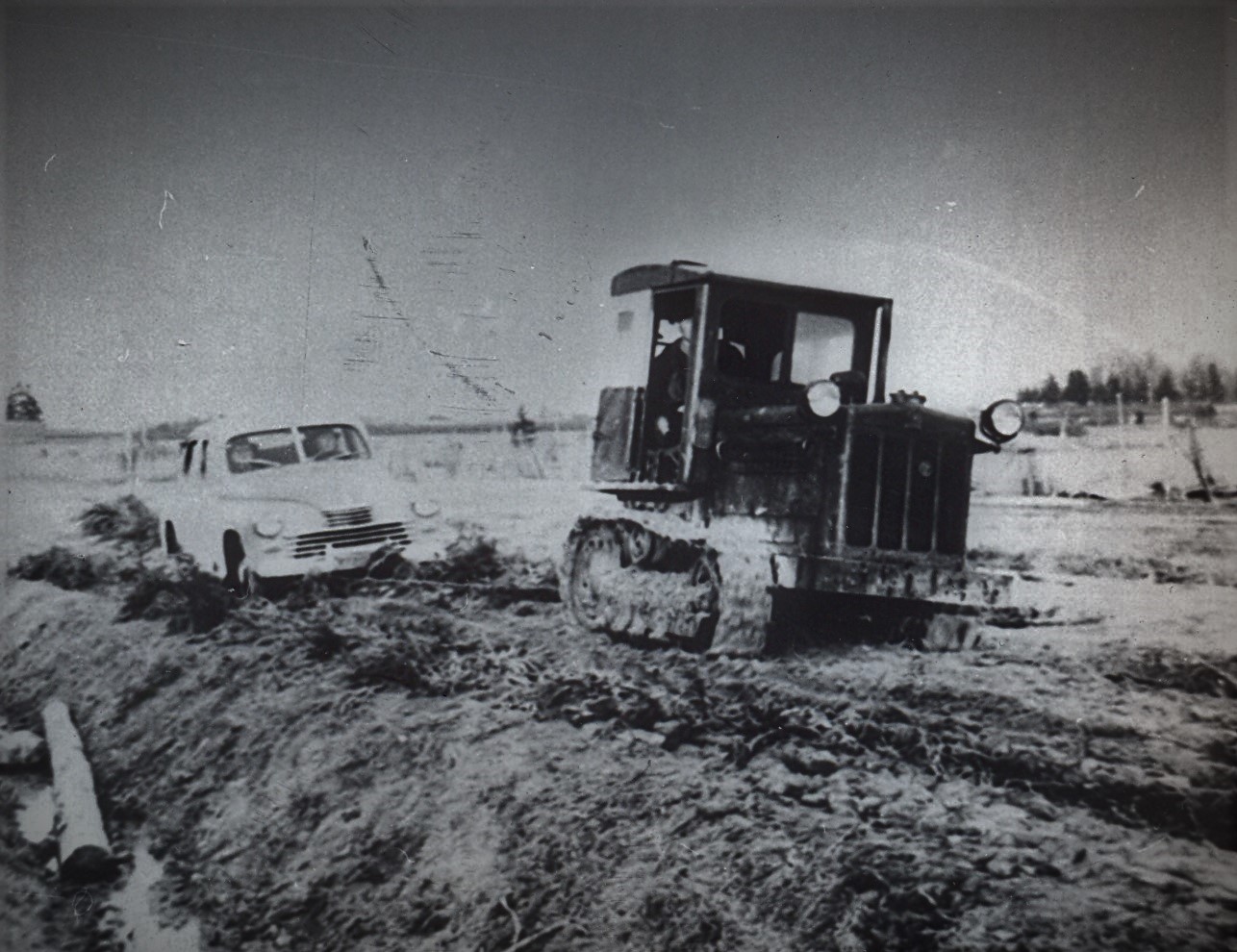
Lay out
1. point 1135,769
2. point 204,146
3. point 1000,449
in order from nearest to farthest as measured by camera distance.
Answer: point 1135,769 → point 1000,449 → point 204,146

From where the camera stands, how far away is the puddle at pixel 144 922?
2.95 meters

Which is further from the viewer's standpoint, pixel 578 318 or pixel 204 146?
pixel 204 146

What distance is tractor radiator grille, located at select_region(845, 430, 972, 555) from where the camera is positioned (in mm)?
2941

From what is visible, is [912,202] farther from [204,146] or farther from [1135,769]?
[204,146]

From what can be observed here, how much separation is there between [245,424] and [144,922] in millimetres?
1765

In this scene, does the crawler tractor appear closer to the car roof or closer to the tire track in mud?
the tire track in mud

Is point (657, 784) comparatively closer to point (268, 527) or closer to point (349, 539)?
point (349, 539)

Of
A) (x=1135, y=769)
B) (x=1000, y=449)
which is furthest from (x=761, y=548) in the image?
(x=1135, y=769)

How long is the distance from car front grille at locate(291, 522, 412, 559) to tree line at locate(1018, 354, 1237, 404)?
2.25 m

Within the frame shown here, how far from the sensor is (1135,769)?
2623mm

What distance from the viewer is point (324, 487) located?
10.7 feet

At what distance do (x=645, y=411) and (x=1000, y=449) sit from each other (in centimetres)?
123

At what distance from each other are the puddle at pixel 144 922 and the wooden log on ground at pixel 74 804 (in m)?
0.10

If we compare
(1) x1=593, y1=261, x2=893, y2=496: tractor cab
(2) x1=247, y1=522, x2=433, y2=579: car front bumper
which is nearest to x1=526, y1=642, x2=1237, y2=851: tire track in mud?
(1) x1=593, y1=261, x2=893, y2=496: tractor cab
